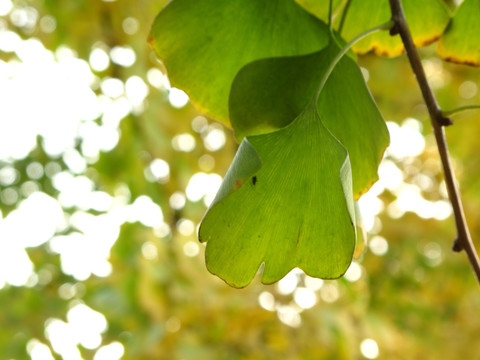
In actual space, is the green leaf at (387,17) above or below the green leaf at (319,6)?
below

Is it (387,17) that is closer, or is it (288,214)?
(288,214)


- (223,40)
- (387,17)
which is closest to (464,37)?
(387,17)

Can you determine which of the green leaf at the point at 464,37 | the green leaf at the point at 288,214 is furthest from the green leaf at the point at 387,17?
the green leaf at the point at 288,214

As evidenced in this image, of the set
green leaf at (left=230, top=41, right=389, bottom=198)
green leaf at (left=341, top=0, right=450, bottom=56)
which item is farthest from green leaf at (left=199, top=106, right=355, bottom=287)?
green leaf at (left=341, top=0, right=450, bottom=56)

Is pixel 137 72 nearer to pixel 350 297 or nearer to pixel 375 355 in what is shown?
pixel 350 297

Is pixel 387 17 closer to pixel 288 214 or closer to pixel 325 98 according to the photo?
pixel 325 98

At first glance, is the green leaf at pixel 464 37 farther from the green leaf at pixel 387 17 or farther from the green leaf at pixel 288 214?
the green leaf at pixel 288 214

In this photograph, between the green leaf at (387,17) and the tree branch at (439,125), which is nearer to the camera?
the tree branch at (439,125)
